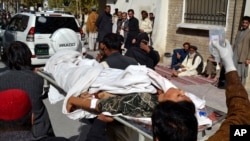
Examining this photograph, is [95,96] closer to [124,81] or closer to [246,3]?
[124,81]

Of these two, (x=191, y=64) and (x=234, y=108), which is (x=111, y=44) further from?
(x=191, y=64)

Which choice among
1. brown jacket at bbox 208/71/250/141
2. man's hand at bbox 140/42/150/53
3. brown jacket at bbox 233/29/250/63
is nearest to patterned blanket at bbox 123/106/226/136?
brown jacket at bbox 208/71/250/141

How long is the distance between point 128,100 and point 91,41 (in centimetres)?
1081

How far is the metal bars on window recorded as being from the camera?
926 cm

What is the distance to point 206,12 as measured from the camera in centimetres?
984

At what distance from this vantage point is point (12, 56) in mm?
3287

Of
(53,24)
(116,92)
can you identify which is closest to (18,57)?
(116,92)

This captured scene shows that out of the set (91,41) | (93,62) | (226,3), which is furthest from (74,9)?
(93,62)

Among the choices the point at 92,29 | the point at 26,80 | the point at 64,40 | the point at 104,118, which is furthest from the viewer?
the point at 92,29

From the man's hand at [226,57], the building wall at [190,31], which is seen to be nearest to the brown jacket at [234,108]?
the man's hand at [226,57]

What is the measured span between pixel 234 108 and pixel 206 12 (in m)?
8.23

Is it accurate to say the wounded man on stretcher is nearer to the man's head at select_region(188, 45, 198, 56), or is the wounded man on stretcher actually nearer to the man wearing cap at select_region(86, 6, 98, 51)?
the man's head at select_region(188, 45, 198, 56)

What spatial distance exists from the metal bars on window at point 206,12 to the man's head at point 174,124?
799 centimetres

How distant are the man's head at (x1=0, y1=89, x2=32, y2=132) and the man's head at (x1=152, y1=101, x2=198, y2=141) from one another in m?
0.72
